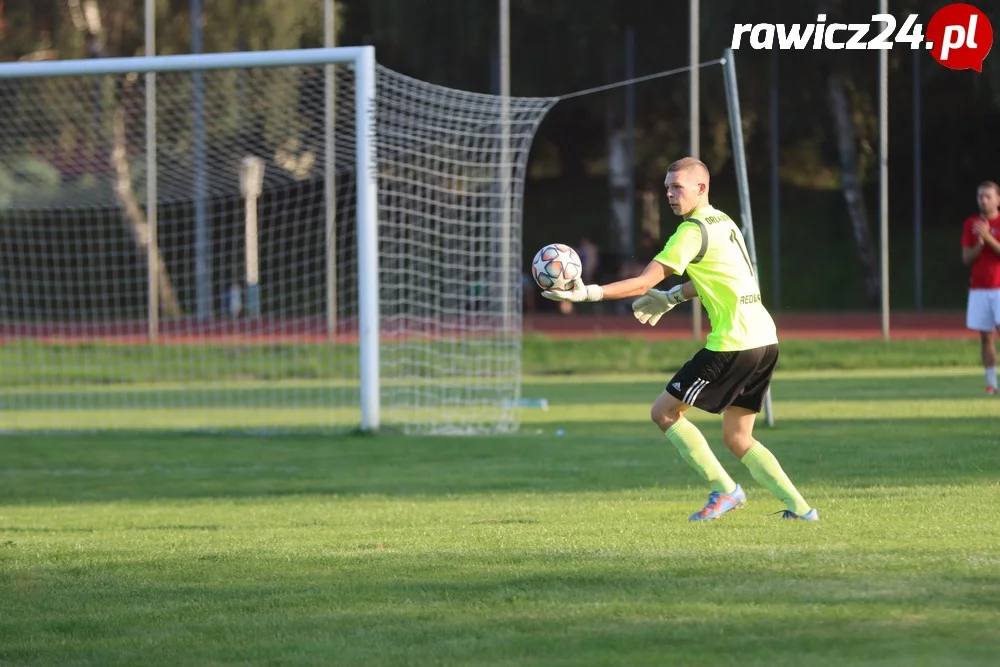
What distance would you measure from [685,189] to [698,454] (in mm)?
1494

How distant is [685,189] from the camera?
804 centimetres

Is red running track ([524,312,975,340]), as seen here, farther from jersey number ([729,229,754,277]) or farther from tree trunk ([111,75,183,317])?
jersey number ([729,229,754,277])

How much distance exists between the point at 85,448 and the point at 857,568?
1080 cm

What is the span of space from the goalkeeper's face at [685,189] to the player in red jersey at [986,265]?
869 cm

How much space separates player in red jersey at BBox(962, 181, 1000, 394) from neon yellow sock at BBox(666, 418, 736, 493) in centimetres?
844

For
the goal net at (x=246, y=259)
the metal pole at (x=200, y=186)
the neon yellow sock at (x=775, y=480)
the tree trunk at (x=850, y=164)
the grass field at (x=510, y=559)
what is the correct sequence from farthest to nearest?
the tree trunk at (x=850, y=164), the metal pole at (x=200, y=186), the goal net at (x=246, y=259), the neon yellow sock at (x=775, y=480), the grass field at (x=510, y=559)

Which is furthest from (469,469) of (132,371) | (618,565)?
(132,371)

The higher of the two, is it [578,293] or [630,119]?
[630,119]

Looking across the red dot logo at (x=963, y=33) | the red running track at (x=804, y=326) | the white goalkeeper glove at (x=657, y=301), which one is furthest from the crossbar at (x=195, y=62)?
the red dot logo at (x=963, y=33)

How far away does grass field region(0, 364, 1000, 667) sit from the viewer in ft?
18.0

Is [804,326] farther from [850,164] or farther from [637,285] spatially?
[637,285]

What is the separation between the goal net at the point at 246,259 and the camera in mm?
18688

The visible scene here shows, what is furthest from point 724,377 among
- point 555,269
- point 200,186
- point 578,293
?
point 200,186

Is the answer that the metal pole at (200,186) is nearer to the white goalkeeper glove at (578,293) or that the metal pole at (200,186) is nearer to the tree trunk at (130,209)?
the tree trunk at (130,209)
